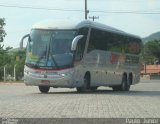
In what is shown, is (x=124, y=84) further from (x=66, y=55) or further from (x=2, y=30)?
(x=2, y=30)

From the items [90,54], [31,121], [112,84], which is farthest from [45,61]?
[31,121]

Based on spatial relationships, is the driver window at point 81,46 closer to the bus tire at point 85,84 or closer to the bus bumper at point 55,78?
the bus bumper at point 55,78

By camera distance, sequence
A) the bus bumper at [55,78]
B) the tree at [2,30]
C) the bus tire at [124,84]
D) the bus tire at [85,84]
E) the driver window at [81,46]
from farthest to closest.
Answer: the tree at [2,30] < the bus tire at [124,84] < the bus tire at [85,84] < the driver window at [81,46] < the bus bumper at [55,78]

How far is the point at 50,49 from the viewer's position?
90.8 ft

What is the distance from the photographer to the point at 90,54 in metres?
29.6

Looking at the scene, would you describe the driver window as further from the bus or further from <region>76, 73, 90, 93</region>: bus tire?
<region>76, 73, 90, 93</region>: bus tire

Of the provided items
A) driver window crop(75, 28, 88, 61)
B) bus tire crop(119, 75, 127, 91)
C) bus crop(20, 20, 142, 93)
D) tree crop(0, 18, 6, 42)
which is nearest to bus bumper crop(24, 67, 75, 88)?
bus crop(20, 20, 142, 93)

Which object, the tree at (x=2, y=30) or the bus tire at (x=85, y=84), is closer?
the bus tire at (x=85, y=84)

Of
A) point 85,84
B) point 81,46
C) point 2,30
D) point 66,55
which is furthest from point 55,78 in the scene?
point 2,30

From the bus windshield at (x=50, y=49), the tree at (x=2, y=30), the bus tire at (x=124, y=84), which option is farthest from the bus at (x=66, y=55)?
the tree at (x=2, y=30)

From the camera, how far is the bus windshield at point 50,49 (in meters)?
27.5

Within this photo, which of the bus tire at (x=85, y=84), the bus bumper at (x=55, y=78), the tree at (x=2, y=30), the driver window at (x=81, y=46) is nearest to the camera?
the bus bumper at (x=55, y=78)

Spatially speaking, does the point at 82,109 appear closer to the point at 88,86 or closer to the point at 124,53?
the point at 88,86

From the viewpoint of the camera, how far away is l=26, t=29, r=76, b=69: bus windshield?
2752cm
